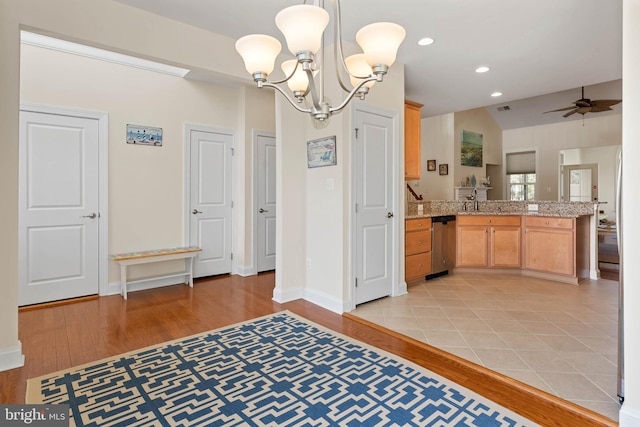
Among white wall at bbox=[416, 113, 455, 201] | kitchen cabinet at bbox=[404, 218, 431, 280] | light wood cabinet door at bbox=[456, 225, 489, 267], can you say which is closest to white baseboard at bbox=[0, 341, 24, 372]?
kitchen cabinet at bbox=[404, 218, 431, 280]

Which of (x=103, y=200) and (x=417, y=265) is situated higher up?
(x=103, y=200)

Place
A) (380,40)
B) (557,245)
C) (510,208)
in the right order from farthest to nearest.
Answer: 1. (510,208)
2. (557,245)
3. (380,40)

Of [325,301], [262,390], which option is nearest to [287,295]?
[325,301]

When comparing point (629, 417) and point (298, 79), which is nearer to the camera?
point (629, 417)

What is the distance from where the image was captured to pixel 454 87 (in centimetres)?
459

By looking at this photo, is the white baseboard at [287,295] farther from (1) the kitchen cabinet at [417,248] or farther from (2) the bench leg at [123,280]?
(2) the bench leg at [123,280]

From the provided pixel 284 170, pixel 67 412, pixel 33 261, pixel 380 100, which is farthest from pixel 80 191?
pixel 380 100

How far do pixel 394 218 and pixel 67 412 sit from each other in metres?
3.05

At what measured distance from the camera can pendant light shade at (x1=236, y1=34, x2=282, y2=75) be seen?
1658 mm

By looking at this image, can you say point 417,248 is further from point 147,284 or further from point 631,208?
point 147,284

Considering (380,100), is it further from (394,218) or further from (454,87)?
(454,87)

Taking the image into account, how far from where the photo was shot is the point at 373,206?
3.54 m

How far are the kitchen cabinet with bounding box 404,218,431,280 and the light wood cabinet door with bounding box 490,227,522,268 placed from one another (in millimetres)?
1132

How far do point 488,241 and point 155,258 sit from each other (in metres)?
4.45
